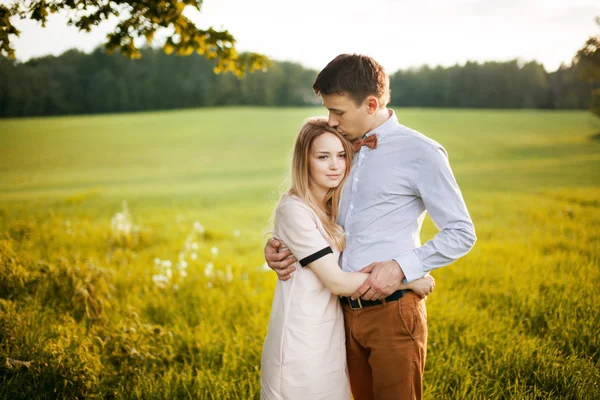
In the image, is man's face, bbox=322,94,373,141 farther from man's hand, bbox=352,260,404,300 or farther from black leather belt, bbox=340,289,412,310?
black leather belt, bbox=340,289,412,310

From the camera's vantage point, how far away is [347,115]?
2400 millimetres

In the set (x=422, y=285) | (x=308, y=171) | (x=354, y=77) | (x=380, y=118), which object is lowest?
(x=422, y=285)

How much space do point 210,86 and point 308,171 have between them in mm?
52030

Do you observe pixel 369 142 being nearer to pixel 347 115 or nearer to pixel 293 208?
pixel 347 115

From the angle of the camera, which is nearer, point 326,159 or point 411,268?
point 411,268

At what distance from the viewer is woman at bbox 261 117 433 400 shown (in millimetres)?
2182

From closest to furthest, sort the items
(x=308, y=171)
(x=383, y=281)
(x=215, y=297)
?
(x=383, y=281) < (x=308, y=171) < (x=215, y=297)

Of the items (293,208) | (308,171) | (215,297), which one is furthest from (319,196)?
(215,297)

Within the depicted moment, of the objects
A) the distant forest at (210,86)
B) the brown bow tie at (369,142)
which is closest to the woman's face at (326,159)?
the brown bow tie at (369,142)

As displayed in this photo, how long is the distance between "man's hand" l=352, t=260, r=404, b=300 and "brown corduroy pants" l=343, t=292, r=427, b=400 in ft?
0.36

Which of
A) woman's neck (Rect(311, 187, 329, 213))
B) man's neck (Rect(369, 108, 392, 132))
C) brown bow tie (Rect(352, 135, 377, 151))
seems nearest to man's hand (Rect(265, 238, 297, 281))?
woman's neck (Rect(311, 187, 329, 213))

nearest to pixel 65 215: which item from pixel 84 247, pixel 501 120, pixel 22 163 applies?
pixel 84 247

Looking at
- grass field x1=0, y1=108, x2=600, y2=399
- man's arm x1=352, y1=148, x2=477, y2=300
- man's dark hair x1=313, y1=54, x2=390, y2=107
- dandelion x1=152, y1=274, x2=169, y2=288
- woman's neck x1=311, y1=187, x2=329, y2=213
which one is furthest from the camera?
dandelion x1=152, y1=274, x2=169, y2=288

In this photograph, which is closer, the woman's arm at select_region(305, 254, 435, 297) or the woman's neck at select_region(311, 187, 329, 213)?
the woman's arm at select_region(305, 254, 435, 297)
